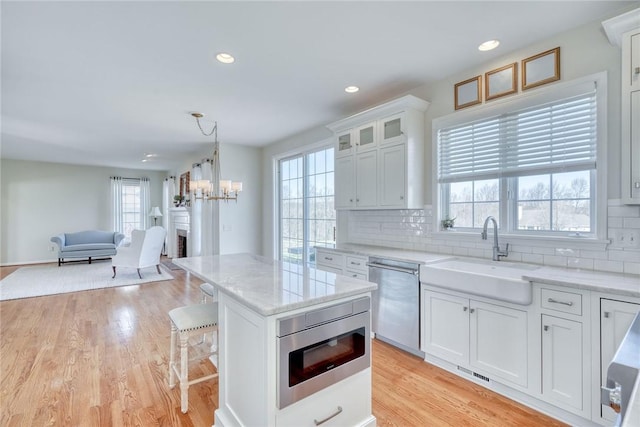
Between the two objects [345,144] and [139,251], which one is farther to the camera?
[139,251]

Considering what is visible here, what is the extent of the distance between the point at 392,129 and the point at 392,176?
1.61 feet

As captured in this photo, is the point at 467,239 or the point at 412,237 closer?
the point at 467,239

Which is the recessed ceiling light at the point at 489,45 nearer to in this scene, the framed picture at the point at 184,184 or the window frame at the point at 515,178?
the window frame at the point at 515,178

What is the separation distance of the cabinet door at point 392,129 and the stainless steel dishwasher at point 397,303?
4.09ft

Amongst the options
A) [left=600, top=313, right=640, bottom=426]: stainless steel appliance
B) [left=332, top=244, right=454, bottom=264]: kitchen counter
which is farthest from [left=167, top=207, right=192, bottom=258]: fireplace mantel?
[left=600, top=313, right=640, bottom=426]: stainless steel appliance

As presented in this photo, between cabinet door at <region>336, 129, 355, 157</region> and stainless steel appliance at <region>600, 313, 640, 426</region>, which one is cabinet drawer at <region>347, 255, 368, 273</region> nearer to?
cabinet door at <region>336, 129, 355, 157</region>

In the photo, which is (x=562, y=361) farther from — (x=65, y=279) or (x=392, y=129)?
(x=65, y=279)

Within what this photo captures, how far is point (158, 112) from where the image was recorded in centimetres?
404

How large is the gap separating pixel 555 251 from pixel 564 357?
0.80 m

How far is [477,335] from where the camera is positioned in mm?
2346

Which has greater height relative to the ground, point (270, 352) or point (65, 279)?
point (270, 352)

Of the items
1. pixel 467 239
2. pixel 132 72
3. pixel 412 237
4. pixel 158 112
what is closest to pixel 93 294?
pixel 158 112

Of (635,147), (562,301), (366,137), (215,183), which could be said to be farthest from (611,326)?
(215,183)

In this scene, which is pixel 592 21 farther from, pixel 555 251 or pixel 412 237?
pixel 412 237
